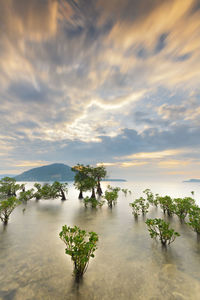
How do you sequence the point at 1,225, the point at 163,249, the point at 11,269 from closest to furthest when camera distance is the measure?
the point at 11,269
the point at 163,249
the point at 1,225

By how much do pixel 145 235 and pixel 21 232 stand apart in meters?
12.6

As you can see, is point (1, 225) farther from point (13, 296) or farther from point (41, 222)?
point (13, 296)

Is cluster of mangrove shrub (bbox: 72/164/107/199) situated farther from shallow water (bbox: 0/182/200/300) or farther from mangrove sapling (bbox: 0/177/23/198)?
shallow water (bbox: 0/182/200/300)

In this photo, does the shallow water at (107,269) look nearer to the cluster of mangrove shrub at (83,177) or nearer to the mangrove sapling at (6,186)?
the cluster of mangrove shrub at (83,177)

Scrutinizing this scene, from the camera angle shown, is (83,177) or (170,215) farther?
(83,177)

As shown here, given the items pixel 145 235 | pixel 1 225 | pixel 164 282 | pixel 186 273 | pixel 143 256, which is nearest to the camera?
pixel 164 282

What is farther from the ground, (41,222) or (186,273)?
(186,273)

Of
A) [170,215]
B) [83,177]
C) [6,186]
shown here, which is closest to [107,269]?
[170,215]

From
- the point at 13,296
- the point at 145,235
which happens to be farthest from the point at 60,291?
the point at 145,235

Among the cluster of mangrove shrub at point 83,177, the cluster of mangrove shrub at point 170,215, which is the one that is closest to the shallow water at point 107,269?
the cluster of mangrove shrub at point 170,215

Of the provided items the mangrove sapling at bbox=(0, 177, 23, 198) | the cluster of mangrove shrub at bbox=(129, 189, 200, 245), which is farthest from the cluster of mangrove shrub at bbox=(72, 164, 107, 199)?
the mangrove sapling at bbox=(0, 177, 23, 198)

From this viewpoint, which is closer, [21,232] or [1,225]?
[21,232]

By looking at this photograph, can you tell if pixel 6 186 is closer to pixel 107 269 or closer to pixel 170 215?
pixel 107 269

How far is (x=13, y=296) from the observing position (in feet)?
17.8
